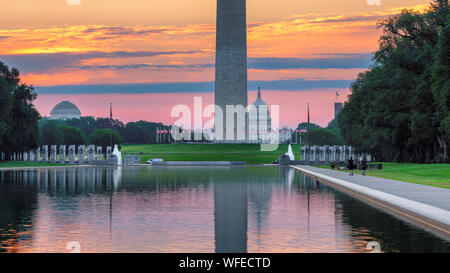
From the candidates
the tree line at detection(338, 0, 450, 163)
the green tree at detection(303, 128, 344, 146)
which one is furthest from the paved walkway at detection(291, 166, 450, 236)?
the green tree at detection(303, 128, 344, 146)

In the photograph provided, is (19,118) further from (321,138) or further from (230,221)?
(321,138)

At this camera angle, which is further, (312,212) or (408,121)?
(408,121)

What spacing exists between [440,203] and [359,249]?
10.2 m

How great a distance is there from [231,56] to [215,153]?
1486 cm

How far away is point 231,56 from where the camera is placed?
106m

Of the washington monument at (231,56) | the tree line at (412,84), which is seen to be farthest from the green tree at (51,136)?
the tree line at (412,84)

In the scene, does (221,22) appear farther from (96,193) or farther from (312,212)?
(312,212)

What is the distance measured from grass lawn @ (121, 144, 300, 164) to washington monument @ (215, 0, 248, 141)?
662cm

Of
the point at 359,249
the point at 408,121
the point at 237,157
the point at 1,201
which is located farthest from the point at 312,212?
the point at 237,157

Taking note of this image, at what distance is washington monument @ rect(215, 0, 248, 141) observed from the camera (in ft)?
337

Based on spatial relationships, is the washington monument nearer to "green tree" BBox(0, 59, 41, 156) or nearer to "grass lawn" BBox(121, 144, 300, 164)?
"grass lawn" BBox(121, 144, 300, 164)

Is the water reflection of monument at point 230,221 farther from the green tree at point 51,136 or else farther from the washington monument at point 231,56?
the green tree at point 51,136

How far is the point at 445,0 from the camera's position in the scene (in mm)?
57219
